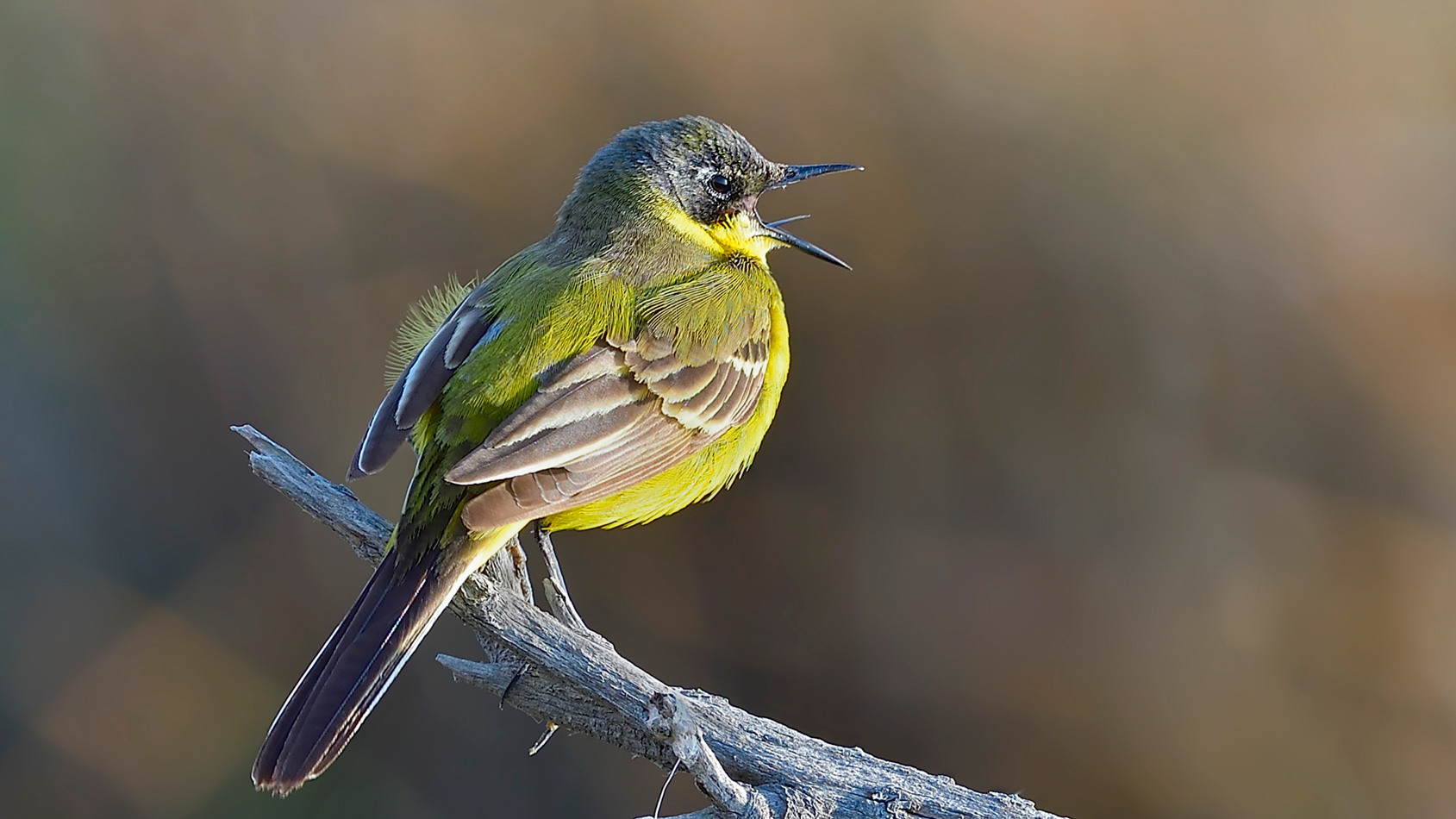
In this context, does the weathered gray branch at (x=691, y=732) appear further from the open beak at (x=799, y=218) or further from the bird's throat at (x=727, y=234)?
the open beak at (x=799, y=218)

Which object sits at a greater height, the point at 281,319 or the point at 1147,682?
the point at 1147,682

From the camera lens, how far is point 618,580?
5.16 metres

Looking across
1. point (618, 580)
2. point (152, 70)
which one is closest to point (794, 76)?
point (618, 580)

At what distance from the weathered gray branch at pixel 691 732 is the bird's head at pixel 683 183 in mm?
1253

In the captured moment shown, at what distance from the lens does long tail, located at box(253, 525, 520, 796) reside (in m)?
2.46

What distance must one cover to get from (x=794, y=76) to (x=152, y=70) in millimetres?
2931

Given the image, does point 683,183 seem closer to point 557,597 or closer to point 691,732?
point 557,597

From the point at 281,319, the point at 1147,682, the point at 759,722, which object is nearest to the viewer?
the point at 759,722

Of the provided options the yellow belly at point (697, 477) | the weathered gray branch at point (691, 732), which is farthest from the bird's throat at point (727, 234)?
the weathered gray branch at point (691, 732)

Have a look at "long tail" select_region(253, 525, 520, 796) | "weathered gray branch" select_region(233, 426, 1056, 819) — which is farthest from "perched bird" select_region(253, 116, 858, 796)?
"weathered gray branch" select_region(233, 426, 1056, 819)

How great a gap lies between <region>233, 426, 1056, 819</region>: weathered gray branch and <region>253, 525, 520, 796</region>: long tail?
0.14 m

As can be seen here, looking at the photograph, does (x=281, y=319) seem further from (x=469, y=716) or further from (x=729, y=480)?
(x=729, y=480)

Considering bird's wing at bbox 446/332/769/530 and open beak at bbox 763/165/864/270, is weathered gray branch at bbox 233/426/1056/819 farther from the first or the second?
open beak at bbox 763/165/864/270

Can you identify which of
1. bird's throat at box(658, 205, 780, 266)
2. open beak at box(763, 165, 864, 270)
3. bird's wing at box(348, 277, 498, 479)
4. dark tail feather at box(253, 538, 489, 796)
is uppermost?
open beak at box(763, 165, 864, 270)
